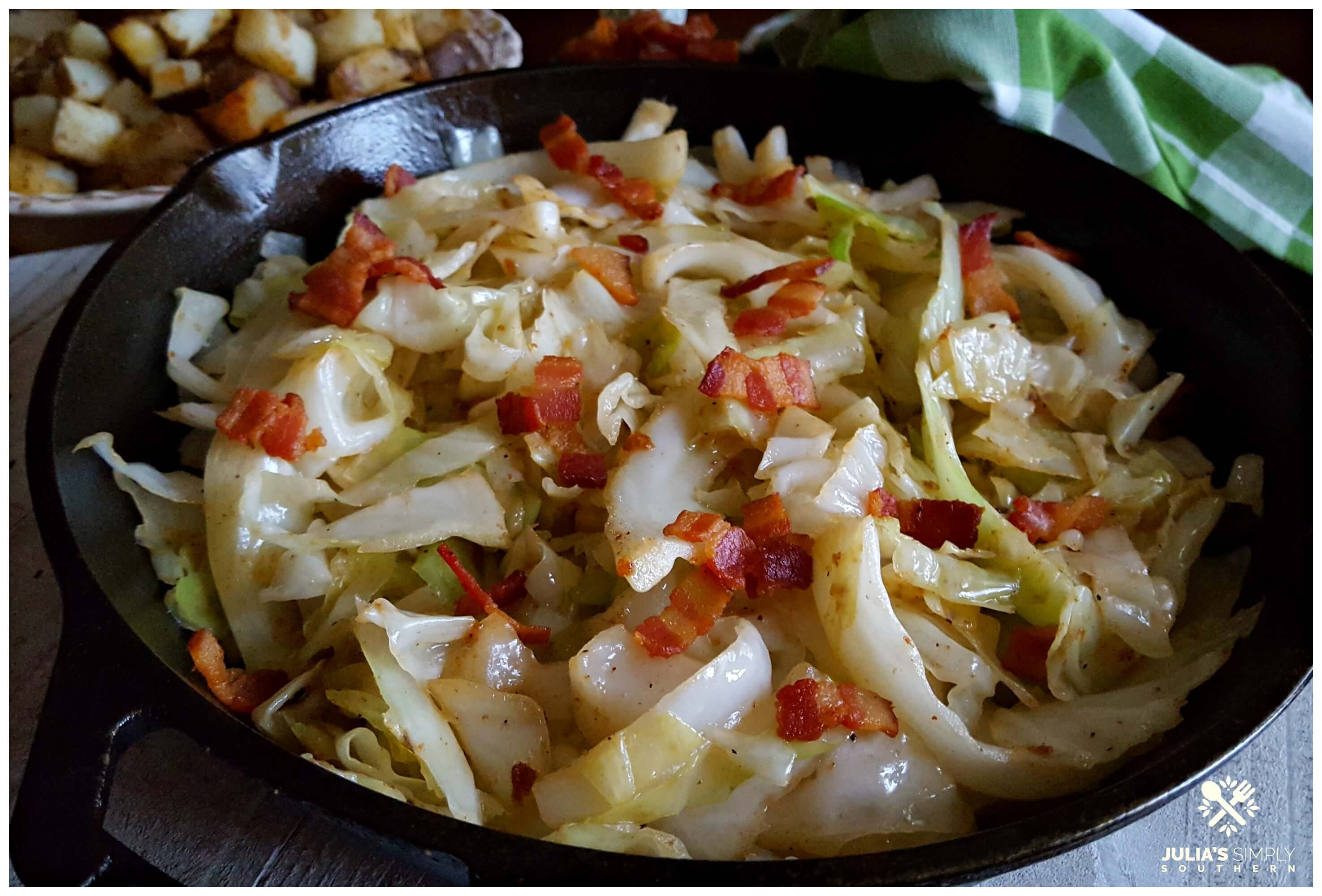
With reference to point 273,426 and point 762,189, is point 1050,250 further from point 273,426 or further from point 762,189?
point 273,426

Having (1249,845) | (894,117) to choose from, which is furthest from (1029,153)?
(1249,845)

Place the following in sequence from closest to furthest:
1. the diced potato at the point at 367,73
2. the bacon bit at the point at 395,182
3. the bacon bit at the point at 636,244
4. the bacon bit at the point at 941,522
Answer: the bacon bit at the point at 941,522 < the bacon bit at the point at 636,244 < the bacon bit at the point at 395,182 < the diced potato at the point at 367,73

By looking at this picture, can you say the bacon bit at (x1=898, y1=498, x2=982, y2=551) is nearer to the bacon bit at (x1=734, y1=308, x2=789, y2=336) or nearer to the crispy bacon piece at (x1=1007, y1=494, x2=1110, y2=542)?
the crispy bacon piece at (x1=1007, y1=494, x2=1110, y2=542)

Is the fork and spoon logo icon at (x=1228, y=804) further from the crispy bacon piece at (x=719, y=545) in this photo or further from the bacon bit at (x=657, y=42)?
the bacon bit at (x=657, y=42)

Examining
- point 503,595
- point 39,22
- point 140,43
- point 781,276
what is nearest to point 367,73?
point 140,43

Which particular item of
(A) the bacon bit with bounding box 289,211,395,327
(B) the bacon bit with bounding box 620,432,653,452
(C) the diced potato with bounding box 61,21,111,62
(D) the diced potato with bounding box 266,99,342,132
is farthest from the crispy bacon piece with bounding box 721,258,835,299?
(C) the diced potato with bounding box 61,21,111,62

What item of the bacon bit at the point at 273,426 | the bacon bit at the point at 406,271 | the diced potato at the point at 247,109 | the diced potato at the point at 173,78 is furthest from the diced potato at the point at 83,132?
the bacon bit at the point at 273,426
